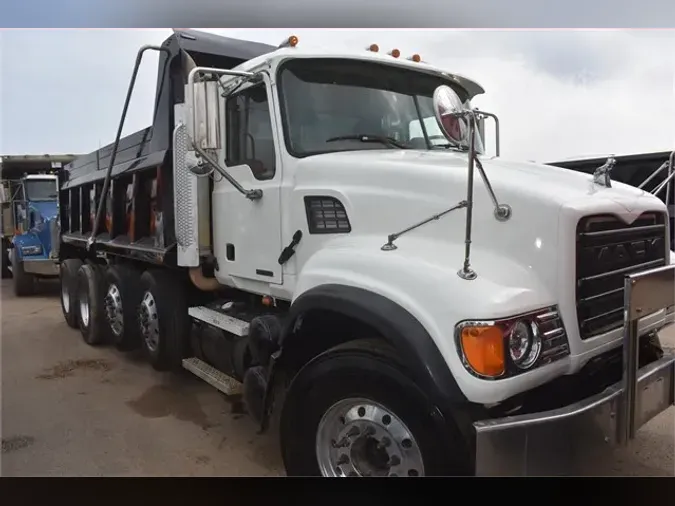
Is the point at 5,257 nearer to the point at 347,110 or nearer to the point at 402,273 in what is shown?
the point at 347,110

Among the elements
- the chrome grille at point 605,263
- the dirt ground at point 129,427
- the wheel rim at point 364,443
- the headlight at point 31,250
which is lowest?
the dirt ground at point 129,427

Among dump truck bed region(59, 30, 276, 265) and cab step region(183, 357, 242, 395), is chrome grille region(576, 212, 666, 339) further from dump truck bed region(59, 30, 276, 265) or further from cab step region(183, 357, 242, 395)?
dump truck bed region(59, 30, 276, 265)

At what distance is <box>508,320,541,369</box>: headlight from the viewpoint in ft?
7.74

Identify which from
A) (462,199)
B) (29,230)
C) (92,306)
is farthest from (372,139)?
(29,230)

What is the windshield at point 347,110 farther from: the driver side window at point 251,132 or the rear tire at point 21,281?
the rear tire at point 21,281

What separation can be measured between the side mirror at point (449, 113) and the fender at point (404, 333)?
2.66 feet

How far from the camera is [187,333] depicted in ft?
15.5

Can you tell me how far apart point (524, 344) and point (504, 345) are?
141mm

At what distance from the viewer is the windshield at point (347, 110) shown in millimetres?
3498

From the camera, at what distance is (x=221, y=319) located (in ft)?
13.8

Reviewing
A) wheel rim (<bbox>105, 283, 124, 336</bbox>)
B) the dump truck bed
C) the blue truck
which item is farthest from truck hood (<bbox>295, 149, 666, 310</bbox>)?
the blue truck

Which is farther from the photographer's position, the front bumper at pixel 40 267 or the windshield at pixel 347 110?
the front bumper at pixel 40 267

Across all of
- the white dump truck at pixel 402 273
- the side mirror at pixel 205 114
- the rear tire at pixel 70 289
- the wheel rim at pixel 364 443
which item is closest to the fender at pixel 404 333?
the white dump truck at pixel 402 273
